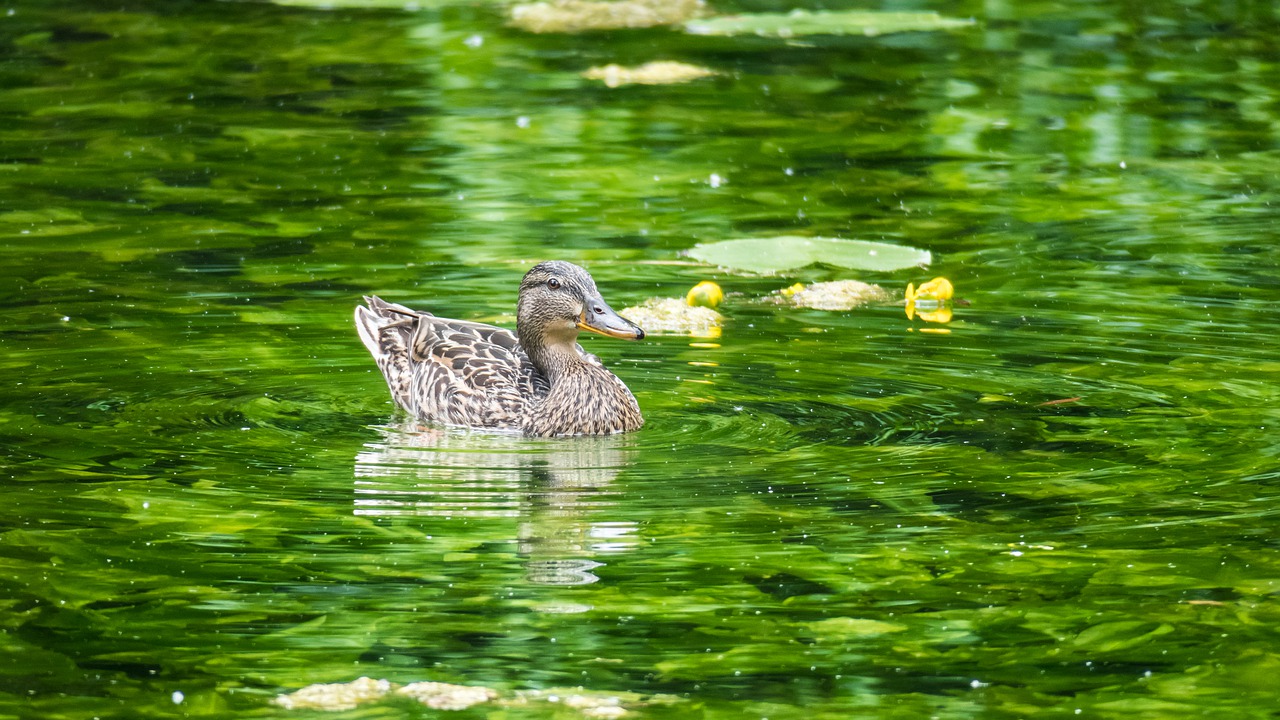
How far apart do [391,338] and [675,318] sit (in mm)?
1694

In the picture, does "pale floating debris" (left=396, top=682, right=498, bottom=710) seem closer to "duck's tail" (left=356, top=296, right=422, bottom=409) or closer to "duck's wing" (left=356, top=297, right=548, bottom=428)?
"duck's wing" (left=356, top=297, right=548, bottom=428)

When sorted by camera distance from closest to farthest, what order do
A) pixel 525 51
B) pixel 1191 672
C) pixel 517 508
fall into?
pixel 1191 672
pixel 517 508
pixel 525 51

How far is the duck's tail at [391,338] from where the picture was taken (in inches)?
404

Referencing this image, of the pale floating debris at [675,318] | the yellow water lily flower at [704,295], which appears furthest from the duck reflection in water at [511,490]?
the yellow water lily flower at [704,295]

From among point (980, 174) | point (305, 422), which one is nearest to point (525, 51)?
point (980, 174)

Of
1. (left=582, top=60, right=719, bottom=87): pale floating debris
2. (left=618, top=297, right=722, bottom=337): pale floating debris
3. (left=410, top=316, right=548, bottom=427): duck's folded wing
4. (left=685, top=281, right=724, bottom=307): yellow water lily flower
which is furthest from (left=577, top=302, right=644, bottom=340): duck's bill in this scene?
(left=582, top=60, right=719, bottom=87): pale floating debris

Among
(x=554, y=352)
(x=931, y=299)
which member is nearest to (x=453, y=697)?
(x=554, y=352)

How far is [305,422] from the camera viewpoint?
30.7 ft

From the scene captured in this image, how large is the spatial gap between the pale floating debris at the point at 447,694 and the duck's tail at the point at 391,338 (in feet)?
13.2

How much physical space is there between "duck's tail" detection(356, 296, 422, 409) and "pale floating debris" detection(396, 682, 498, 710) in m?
4.03

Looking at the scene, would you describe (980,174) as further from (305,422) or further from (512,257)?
(305,422)

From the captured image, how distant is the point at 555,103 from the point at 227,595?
1124cm

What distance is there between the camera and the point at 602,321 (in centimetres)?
970

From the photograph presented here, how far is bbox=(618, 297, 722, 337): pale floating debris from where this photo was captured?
11391 mm
